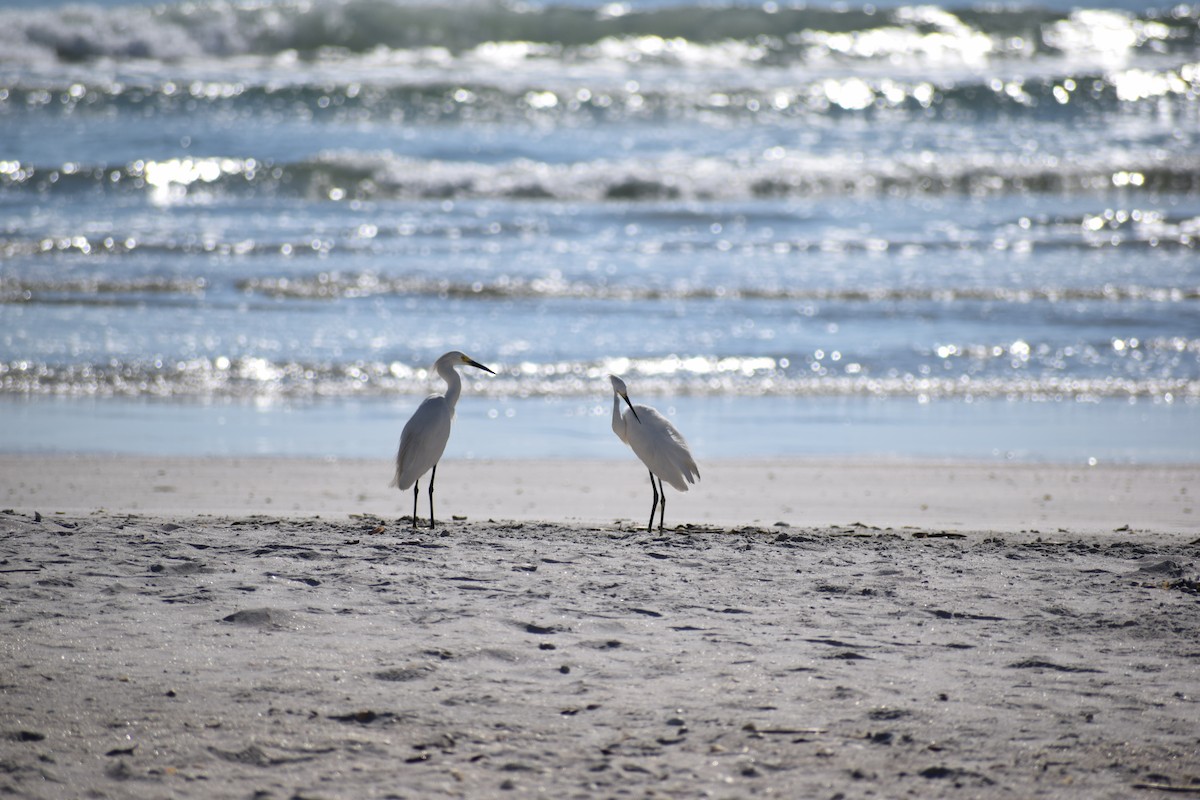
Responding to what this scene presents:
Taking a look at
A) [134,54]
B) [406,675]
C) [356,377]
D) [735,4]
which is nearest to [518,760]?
[406,675]

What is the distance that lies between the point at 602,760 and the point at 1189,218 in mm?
18159

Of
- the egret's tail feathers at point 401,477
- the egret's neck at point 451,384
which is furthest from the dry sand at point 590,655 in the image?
the egret's neck at point 451,384

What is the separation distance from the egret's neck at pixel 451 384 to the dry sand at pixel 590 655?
67cm

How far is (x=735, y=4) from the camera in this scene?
1345 inches

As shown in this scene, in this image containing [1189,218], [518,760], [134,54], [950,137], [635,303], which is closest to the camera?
[518,760]

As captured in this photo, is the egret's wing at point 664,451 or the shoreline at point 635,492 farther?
the shoreline at point 635,492

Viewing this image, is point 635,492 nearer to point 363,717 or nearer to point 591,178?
point 363,717

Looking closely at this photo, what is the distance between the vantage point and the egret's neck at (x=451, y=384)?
6422mm

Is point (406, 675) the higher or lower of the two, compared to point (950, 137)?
lower

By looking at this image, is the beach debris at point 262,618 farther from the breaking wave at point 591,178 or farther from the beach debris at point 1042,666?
the breaking wave at point 591,178

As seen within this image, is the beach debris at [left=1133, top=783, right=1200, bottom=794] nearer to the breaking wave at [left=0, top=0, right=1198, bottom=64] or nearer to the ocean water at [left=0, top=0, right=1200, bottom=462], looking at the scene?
the ocean water at [left=0, top=0, right=1200, bottom=462]

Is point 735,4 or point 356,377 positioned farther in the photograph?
point 735,4

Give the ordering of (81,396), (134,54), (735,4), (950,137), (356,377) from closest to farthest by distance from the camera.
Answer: (81,396) → (356,377) → (950,137) → (134,54) → (735,4)

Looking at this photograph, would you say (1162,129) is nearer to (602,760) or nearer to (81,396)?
(81,396)
